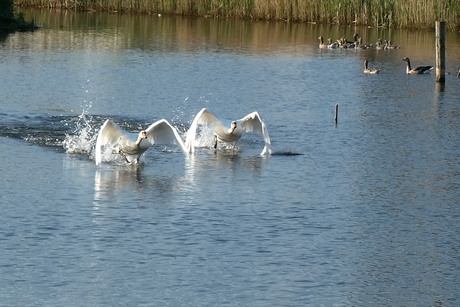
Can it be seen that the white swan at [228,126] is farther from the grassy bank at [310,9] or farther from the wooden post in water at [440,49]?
the grassy bank at [310,9]

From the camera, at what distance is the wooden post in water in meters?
28.7

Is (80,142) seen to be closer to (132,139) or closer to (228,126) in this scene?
(132,139)

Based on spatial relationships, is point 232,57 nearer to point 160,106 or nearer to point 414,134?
point 160,106

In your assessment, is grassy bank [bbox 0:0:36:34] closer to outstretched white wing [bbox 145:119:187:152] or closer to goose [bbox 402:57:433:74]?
goose [bbox 402:57:433:74]

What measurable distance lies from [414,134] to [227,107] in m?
5.55

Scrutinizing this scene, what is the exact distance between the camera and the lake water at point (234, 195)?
11.2 m

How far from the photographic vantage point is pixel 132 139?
667 inches

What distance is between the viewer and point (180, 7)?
169ft

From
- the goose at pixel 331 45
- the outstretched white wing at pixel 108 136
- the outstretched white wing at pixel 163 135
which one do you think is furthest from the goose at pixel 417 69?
the outstretched white wing at pixel 108 136

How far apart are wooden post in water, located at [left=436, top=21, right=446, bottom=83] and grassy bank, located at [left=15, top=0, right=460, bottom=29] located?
45.2ft

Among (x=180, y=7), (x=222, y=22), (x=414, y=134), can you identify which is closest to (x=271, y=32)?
(x=222, y=22)

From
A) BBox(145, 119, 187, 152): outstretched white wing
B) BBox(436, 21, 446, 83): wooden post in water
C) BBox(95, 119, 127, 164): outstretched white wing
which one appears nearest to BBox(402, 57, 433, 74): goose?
BBox(436, 21, 446, 83): wooden post in water

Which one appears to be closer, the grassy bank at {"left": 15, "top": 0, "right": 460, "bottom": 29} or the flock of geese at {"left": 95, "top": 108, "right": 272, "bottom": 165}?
the flock of geese at {"left": 95, "top": 108, "right": 272, "bottom": 165}

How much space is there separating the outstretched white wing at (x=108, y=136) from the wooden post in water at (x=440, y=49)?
14.7m
